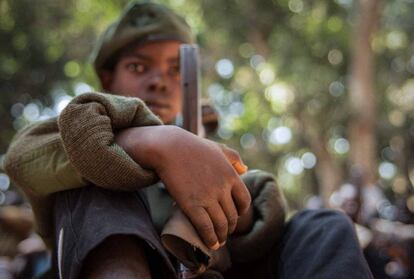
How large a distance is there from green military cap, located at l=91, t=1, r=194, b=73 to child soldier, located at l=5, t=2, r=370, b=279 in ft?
2.18

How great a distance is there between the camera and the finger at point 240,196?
91 centimetres

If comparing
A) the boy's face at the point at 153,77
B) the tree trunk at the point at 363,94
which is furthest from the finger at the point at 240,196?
the tree trunk at the point at 363,94

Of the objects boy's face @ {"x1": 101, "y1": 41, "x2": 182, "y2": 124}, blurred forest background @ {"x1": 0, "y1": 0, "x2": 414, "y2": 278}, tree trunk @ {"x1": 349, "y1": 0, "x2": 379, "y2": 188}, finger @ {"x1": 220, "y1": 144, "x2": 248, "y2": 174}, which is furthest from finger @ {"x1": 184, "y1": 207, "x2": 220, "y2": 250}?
tree trunk @ {"x1": 349, "y1": 0, "x2": 379, "y2": 188}

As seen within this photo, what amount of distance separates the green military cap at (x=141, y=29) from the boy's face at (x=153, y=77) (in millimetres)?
31

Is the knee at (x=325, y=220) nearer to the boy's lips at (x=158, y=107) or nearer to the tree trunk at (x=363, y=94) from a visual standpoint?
the boy's lips at (x=158, y=107)

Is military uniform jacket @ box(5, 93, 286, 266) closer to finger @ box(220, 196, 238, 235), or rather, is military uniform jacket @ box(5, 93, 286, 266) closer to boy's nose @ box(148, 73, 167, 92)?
finger @ box(220, 196, 238, 235)

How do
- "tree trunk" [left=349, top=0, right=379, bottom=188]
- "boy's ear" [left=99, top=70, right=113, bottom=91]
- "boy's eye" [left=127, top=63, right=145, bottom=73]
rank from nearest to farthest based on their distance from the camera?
1. "boy's eye" [left=127, top=63, right=145, bottom=73]
2. "boy's ear" [left=99, top=70, right=113, bottom=91]
3. "tree trunk" [left=349, top=0, right=379, bottom=188]

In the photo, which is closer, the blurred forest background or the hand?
the hand

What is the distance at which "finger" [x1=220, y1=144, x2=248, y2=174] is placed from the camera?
3.17 ft

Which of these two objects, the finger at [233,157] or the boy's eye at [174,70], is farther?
the boy's eye at [174,70]

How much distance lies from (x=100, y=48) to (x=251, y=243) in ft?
3.17

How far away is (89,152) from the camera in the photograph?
2.79 feet

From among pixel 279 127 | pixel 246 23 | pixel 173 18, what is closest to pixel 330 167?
pixel 246 23

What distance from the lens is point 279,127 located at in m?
11.6
